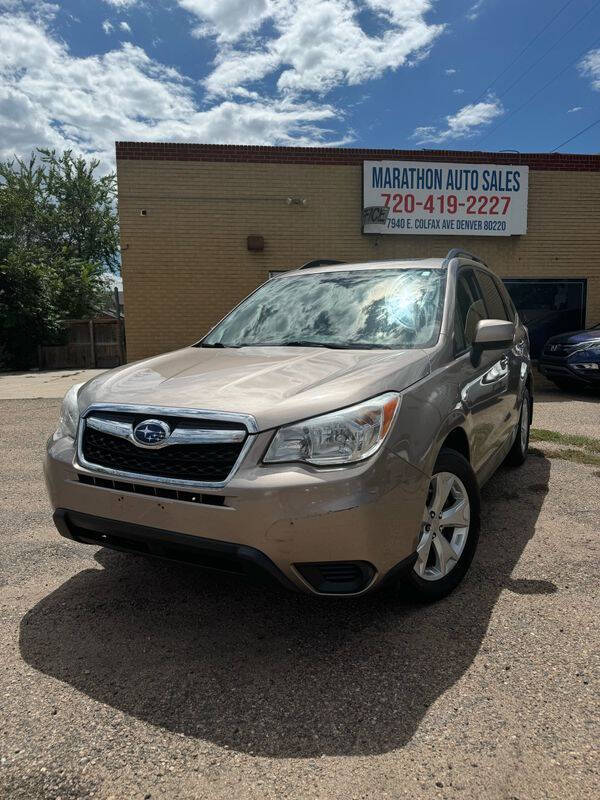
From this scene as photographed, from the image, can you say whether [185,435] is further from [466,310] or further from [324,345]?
[466,310]

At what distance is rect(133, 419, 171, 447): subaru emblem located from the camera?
236 cm

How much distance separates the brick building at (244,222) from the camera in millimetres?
11094

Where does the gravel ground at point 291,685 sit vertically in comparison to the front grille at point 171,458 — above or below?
below

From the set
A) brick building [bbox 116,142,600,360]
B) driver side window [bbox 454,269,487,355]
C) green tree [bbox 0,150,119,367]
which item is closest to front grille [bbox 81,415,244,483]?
driver side window [bbox 454,269,487,355]

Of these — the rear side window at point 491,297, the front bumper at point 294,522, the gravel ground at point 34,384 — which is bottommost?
the gravel ground at point 34,384

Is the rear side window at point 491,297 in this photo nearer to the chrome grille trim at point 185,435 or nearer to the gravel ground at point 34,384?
the chrome grille trim at point 185,435

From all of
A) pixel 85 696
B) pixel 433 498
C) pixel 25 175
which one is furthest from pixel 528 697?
pixel 25 175

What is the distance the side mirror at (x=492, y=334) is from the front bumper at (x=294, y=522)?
1.12 meters

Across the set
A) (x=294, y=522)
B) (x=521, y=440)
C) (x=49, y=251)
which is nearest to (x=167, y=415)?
(x=294, y=522)

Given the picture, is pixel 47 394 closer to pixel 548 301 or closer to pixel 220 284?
pixel 220 284

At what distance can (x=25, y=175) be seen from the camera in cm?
3506

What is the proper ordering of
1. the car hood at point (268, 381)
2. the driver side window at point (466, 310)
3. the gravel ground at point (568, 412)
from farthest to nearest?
the gravel ground at point (568, 412) → the driver side window at point (466, 310) → the car hood at point (268, 381)

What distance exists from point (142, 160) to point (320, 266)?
26.5ft

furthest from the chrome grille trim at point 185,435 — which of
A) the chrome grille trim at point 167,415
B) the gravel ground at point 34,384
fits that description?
the gravel ground at point 34,384
